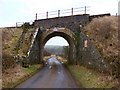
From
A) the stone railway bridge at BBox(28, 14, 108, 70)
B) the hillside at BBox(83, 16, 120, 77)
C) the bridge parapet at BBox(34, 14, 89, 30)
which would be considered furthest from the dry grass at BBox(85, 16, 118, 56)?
the bridge parapet at BBox(34, 14, 89, 30)

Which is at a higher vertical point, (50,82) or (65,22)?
(65,22)

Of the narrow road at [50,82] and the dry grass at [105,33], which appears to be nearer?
the narrow road at [50,82]


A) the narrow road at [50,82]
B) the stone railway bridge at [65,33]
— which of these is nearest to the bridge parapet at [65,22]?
the stone railway bridge at [65,33]

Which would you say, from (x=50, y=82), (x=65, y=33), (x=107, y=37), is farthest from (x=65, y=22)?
(x=50, y=82)

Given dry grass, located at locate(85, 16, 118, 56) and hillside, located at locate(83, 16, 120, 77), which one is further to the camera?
dry grass, located at locate(85, 16, 118, 56)

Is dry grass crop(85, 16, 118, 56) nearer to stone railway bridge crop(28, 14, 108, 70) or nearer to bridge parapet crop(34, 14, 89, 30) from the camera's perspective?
stone railway bridge crop(28, 14, 108, 70)

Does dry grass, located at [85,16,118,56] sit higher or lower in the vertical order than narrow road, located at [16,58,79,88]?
higher

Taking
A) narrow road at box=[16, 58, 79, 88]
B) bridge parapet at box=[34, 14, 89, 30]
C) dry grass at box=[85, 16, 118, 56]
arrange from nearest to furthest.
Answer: narrow road at box=[16, 58, 79, 88] → dry grass at box=[85, 16, 118, 56] → bridge parapet at box=[34, 14, 89, 30]

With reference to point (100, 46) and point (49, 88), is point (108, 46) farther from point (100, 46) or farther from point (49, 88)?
point (49, 88)

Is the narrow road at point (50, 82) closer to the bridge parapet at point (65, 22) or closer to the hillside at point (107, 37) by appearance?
the hillside at point (107, 37)

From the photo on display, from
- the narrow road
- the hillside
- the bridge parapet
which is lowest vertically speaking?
the narrow road

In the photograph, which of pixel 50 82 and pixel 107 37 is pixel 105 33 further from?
pixel 50 82

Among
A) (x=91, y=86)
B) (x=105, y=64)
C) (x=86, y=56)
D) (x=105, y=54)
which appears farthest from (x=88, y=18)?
(x=91, y=86)

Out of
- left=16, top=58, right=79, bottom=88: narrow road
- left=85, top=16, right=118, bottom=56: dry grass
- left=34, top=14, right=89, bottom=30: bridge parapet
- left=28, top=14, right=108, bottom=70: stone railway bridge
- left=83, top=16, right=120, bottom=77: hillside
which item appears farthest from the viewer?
left=34, top=14, right=89, bottom=30: bridge parapet
